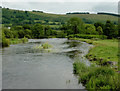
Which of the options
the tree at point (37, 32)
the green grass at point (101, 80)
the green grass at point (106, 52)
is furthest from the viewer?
the tree at point (37, 32)

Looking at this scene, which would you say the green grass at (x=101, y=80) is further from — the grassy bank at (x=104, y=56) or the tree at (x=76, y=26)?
the tree at (x=76, y=26)

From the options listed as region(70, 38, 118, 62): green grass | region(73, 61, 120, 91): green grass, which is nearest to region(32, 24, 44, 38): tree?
region(70, 38, 118, 62): green grass

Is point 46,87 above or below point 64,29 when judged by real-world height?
below

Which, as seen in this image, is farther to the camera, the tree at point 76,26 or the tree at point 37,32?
the tree at point 37,32

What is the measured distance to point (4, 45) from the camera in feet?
157

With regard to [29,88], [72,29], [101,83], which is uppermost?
[72,29]

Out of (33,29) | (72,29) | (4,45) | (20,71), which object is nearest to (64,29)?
(72,29)

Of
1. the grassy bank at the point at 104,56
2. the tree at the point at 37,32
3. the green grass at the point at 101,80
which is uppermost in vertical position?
the tree at the point at 37,32

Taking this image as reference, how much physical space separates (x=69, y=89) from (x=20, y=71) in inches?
321

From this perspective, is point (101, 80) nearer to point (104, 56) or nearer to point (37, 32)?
point (104, 56)

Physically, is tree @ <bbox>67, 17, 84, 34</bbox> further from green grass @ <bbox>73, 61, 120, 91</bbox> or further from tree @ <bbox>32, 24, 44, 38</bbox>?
green grass @ <bbox>73, 61, 120, 91</bbox>

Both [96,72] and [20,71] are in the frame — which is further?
[20,71]

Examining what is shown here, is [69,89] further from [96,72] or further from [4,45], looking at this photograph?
[4,45]

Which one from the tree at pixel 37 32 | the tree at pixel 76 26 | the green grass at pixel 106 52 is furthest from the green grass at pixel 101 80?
the tree at pixel 37 32
